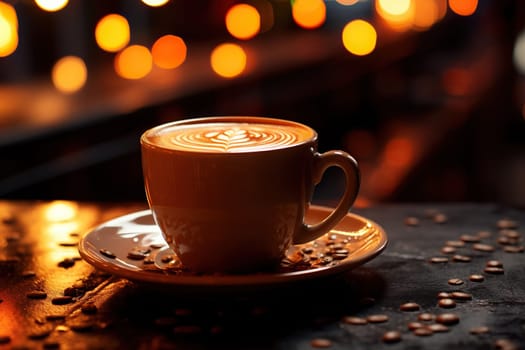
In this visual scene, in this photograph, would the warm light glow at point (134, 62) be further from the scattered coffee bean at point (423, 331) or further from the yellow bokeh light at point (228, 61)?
the scattered coffee bean at point (423, 331)

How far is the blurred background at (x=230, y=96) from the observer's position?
2918mm

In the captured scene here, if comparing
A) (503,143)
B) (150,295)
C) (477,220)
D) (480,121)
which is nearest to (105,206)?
(150,295)

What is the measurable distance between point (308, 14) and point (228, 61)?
548 cm

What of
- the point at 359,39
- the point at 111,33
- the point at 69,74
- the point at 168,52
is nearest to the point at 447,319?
the point at 69,74

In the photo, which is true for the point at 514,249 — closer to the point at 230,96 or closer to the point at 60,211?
the point at 60,211

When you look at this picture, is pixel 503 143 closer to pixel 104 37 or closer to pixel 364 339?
pixel 104 37

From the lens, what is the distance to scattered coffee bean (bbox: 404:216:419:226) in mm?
1251

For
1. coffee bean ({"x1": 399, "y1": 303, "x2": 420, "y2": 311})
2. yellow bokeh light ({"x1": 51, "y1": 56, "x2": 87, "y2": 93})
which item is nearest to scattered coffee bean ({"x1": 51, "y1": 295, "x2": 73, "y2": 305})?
coffee bean ({"x1": 399, "y1": 303, "x2": 420, "y2": 311})

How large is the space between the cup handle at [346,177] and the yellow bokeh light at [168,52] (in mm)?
5086

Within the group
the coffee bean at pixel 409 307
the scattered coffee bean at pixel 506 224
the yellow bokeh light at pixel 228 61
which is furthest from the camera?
the yellow bokeh light at pixel 228 61

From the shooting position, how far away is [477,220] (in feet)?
4.15

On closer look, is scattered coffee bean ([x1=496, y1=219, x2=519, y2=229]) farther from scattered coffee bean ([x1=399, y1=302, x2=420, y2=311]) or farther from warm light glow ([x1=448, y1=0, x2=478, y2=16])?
warm light glow ([x1=448, y1=0, x2=478, y2=16])

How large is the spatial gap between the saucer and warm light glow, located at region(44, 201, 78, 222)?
0.22 m

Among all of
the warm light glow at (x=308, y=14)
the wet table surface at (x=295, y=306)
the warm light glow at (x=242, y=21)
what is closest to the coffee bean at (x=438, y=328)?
the wet table surface at (x=295, y=306)
